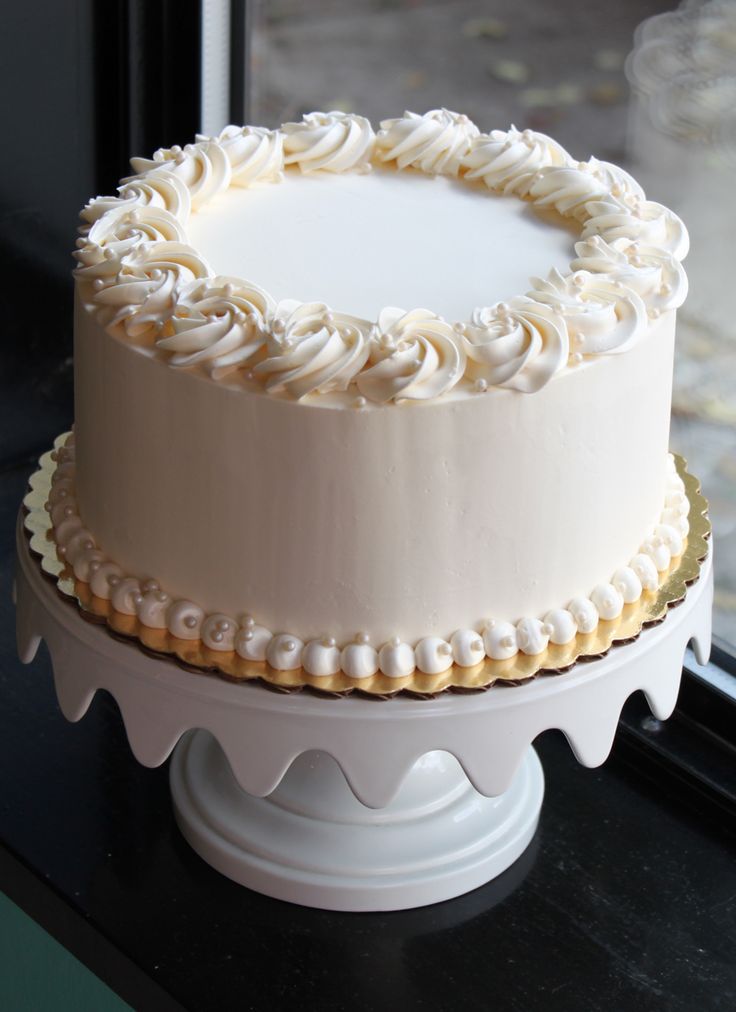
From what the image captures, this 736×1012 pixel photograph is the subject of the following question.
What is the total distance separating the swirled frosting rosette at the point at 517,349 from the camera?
41.7 inches

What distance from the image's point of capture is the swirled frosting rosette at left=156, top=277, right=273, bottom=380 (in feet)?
3.50

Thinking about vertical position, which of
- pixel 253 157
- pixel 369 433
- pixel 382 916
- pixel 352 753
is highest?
pixel 253 157

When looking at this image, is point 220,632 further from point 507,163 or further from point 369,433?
point 507,163

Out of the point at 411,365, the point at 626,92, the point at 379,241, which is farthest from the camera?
the point at 626,92

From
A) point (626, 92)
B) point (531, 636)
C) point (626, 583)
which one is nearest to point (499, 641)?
point (531, 636)

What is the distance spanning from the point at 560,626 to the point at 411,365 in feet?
0.83

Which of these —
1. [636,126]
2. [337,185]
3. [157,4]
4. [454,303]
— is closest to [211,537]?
[454,303]

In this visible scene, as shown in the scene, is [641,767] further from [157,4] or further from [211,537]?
[157,4]

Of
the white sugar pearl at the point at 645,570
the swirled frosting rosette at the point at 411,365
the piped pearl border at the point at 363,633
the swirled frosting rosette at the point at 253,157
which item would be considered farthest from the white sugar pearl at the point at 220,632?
the swirled frosting rosette at the point at 253,157

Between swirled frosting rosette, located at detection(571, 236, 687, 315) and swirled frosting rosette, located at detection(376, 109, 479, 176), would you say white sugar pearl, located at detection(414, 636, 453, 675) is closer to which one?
swirled frosting rosette, located at detection(571, 236, 687, 315)

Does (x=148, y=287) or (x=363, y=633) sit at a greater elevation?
(x=148, y=287)

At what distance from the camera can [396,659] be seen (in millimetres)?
1105

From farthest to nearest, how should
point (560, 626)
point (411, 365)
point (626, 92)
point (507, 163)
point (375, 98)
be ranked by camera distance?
point (375, 98) < point (626, 92) < point (507, 163) < point (560, 626) < point (411, 365)

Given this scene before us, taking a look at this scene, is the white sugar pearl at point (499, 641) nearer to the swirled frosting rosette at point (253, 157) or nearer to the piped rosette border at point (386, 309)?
the piped rosette border at point (386, 309)
